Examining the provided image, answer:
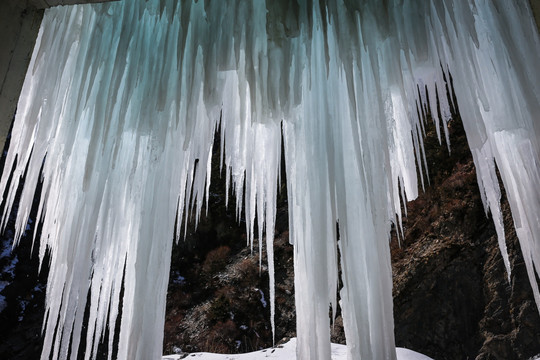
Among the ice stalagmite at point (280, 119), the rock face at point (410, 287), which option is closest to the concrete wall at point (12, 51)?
the ice stalagmite at point (280, 119)

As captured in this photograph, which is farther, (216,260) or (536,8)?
(216,260)

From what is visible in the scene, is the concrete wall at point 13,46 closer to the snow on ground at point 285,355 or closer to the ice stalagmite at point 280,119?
the ice stalagmite at point 280,119

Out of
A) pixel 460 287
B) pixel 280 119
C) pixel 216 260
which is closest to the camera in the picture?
pixel 280 119

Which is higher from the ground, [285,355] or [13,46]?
[13,46]

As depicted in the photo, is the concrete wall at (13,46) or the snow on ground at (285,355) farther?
the snow on ground at (285,355)

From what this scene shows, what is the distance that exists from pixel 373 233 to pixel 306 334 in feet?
1.53

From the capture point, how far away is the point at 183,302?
1252 cm

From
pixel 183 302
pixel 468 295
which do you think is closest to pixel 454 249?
pixel 468 295

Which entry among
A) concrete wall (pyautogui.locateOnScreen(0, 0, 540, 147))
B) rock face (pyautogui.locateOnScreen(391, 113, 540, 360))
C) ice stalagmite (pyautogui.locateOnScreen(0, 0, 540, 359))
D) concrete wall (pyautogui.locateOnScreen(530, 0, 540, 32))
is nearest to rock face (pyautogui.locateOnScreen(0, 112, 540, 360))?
rock face (pyautogui.locateOnScreen(391, 113, 540, 360))

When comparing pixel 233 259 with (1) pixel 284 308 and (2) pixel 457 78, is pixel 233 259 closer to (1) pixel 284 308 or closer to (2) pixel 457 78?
(1) pixel 284 308

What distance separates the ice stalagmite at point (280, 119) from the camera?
1.67 metres

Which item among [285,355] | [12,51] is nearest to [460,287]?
[285,355]

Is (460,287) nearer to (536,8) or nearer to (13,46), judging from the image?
(536,8)

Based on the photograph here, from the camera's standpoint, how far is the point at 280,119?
6.75 feet
